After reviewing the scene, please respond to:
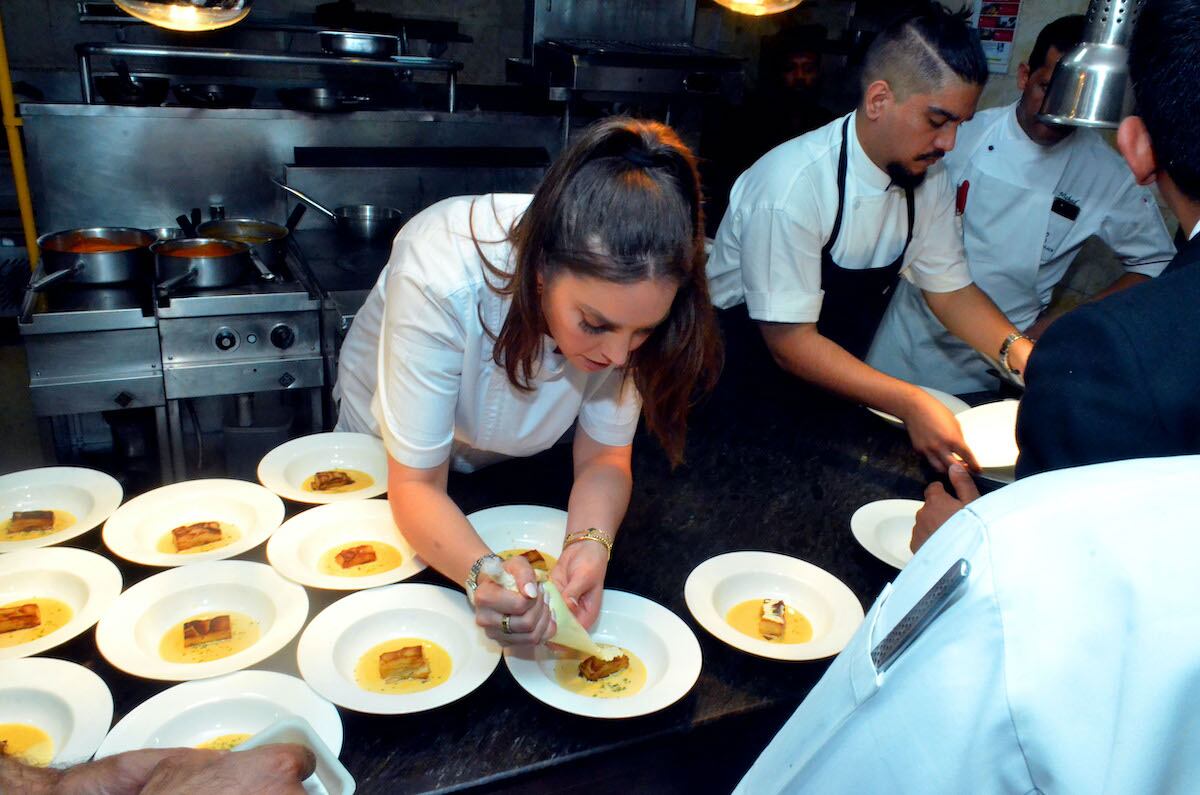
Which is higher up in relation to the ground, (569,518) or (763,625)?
(569,518)

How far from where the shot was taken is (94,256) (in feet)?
9.45

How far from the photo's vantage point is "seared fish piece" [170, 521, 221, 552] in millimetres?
1594

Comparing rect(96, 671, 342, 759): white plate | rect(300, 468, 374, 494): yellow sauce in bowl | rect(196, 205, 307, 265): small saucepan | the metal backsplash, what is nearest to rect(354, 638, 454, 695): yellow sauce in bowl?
rect(96, 671, 342, 759): white plate

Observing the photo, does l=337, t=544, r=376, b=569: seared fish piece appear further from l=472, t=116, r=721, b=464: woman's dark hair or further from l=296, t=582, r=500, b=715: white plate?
l=472, t=116, r=721, b=464: woman's dark hair

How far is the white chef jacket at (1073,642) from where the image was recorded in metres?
0.59

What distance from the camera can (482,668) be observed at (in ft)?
4.37

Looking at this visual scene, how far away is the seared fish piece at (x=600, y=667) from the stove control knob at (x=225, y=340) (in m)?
2.05

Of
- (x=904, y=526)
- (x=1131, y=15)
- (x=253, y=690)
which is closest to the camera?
(x=253, y=690)

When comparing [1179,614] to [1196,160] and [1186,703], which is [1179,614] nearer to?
[1186,703]

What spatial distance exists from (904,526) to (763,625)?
49 centimetres

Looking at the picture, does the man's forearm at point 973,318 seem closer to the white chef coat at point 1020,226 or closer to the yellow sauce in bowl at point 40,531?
the white chef coat at point 1020,226

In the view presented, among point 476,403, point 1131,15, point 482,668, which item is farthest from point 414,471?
point 1131,15

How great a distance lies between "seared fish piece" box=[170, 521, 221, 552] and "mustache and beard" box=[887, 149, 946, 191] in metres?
1.90

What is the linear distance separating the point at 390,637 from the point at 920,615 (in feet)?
3.37
